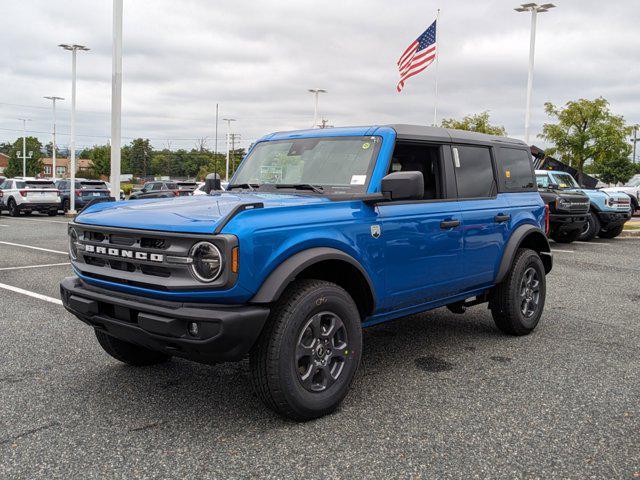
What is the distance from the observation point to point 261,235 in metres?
3.30

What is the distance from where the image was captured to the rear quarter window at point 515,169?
220 inches

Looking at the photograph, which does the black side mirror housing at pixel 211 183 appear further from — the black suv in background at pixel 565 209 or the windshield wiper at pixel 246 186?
the black suv in background at pixel 565 209

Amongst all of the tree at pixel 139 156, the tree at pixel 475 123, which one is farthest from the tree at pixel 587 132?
the tree at pixel 139 156

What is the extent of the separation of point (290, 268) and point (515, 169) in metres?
3.26

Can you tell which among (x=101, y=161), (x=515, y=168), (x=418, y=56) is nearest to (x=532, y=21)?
(x=418, y=56)

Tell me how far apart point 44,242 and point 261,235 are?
12385mm

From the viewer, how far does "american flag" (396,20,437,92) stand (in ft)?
Result: 60.7

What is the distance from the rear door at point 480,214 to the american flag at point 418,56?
13573mm

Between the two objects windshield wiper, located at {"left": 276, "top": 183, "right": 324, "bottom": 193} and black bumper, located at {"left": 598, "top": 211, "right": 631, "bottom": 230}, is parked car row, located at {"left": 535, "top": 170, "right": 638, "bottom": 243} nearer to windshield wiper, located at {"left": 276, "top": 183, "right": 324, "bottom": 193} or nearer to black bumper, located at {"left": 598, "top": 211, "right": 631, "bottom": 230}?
black bumper, located at {"left": 598, "top": 211, "right": 631, "bottom": 230}

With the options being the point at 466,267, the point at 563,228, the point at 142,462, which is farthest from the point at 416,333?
the point at 563,228

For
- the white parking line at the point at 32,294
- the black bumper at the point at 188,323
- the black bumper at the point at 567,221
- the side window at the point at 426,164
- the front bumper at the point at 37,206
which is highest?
the side window at the point at 426,164

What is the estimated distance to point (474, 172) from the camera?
521 cm

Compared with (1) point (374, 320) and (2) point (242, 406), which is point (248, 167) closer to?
(1) point (374, 320)

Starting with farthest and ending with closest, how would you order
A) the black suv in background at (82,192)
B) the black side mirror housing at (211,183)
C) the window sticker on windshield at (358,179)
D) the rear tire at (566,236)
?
the black suv in background at (82,192) → the rear tire at (566,236) → the black side mirror housing at (211,183) → the window sticker on windshield at (358,179)
